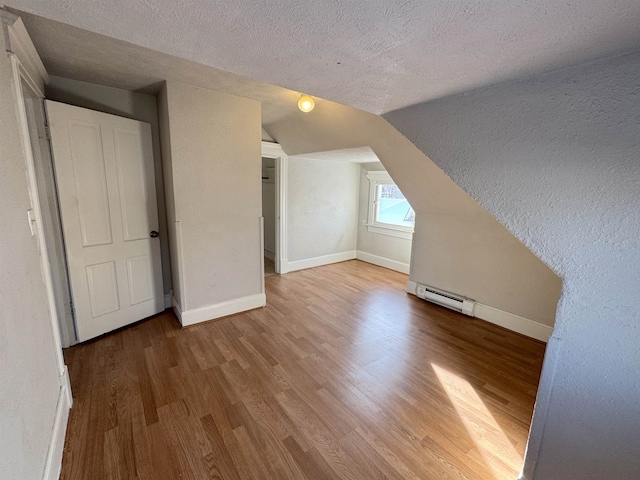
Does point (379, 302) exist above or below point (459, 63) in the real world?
below

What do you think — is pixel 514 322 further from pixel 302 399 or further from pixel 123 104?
pixel 123 104

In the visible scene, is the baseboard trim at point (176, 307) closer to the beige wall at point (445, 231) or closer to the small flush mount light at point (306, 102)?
the small flush mount light at point (306, 102)

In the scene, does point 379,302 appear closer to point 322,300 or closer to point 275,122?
point 322,300

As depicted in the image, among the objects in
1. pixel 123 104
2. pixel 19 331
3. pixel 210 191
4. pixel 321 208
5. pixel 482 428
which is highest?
pixel 123 104

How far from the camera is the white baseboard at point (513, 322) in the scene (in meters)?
2.62

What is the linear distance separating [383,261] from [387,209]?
923mm

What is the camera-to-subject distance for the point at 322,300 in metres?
3.46

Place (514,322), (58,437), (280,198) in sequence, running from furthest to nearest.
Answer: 1. (280,198)
2. (514,322)
3. (58,437)

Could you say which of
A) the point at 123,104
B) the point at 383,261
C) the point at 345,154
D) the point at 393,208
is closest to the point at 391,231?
the point at 393,208

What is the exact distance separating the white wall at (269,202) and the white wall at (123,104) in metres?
2.13

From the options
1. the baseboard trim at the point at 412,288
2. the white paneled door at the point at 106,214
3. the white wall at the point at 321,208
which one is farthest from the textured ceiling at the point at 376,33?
the white wall at the point at 321,208

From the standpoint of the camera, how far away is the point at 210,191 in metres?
2.65

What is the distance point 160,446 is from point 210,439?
25 centimetres

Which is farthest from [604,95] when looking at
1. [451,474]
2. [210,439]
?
[210,439]
